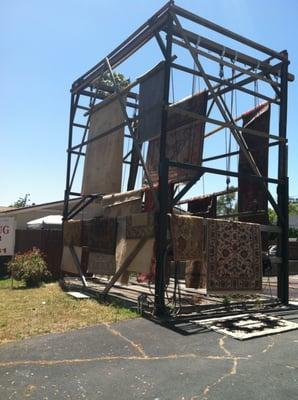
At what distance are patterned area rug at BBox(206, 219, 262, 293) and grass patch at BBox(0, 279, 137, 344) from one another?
6.53ft

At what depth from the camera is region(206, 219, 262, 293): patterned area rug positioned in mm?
9828

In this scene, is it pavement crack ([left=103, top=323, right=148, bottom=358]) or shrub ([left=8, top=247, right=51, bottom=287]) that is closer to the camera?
pavement crack ([left=103, top=323, right=148, bottom=358])

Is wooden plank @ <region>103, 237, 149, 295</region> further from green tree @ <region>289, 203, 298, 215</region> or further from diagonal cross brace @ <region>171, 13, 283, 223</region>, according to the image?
green tree @ <region>289, 203, 298, 215</region>

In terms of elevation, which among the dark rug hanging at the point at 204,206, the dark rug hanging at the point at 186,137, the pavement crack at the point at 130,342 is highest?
the dark rug hanging at the point at 186,137

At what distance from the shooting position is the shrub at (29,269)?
14.2m

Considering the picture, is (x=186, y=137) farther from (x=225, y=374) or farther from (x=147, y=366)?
(x=225, y=374)

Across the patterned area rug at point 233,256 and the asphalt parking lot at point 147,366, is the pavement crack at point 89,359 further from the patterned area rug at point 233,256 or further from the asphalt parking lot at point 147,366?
the patterned area rug at point 233,256

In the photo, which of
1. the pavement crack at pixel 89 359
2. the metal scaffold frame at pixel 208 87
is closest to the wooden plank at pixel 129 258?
the metal scaffold frame at pixel 208 87

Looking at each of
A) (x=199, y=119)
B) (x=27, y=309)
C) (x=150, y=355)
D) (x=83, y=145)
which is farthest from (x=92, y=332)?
(x=83, y=145)

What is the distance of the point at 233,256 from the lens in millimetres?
10188

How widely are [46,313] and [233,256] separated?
4.18 meters

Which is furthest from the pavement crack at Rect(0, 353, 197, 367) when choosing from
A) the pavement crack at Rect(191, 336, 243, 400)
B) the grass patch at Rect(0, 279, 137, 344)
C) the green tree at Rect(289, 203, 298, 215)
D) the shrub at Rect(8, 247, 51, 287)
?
the green tree at Rect(289, 203, 298, 215)

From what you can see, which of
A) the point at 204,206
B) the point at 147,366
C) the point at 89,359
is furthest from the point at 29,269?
the point at 147,366

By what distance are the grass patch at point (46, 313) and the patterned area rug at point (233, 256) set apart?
199cm
